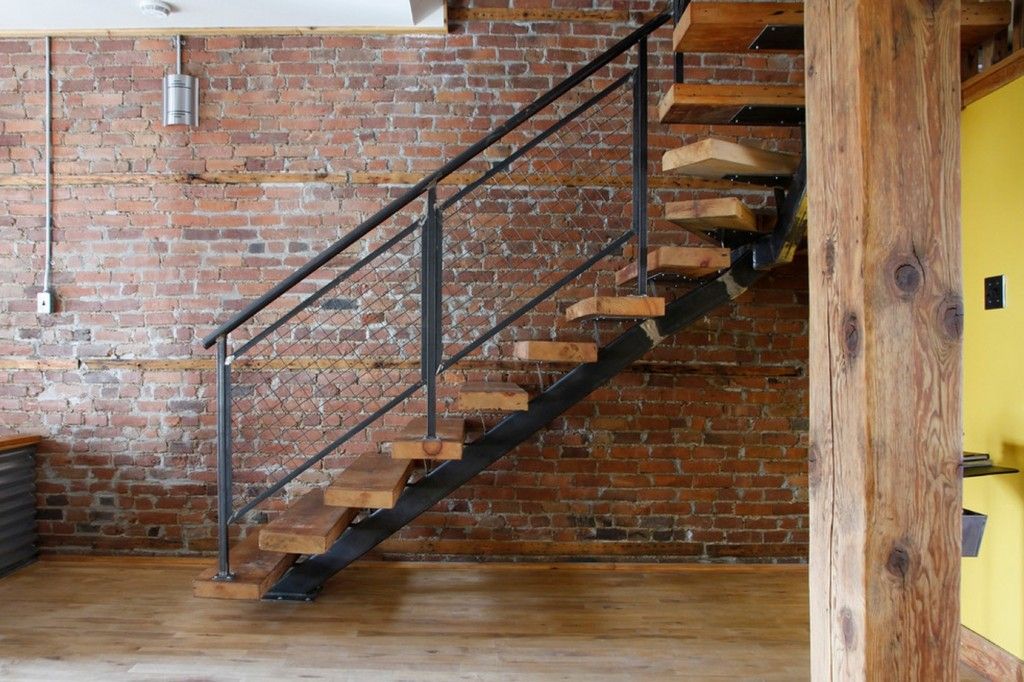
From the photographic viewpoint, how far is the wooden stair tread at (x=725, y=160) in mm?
2420

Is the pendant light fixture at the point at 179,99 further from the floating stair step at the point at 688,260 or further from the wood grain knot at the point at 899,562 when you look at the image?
the wood grain knot at the point at 899,562

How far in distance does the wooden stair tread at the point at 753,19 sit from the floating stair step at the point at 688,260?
0.74 meters

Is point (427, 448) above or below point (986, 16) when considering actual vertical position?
below

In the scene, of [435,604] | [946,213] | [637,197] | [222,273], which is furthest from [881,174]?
[222,273]

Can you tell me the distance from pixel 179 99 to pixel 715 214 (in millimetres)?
2689

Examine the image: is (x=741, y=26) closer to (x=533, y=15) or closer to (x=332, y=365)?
(x=533, y=15)

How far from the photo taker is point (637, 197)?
2797 mm

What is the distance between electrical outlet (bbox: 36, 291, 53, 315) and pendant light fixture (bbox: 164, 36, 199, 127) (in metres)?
1.06

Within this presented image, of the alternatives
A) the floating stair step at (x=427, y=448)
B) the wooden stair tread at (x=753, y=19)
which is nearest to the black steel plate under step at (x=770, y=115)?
the wooden stair tread at (x=753, y=19)

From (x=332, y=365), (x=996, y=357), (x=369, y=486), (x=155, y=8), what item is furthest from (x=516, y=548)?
(x=155, y=8)

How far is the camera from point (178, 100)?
352 centimetres

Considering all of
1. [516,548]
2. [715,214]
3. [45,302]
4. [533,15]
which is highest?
[533,15]

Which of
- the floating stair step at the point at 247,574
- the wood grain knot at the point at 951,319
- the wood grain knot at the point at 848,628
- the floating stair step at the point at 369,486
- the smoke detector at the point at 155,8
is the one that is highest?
the smoke detector at the point at 155,8

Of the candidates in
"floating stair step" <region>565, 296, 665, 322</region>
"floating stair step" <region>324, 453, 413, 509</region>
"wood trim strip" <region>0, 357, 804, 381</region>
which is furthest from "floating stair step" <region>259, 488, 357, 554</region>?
"floating stair step" <region>565, 296, 665, 322</region>
